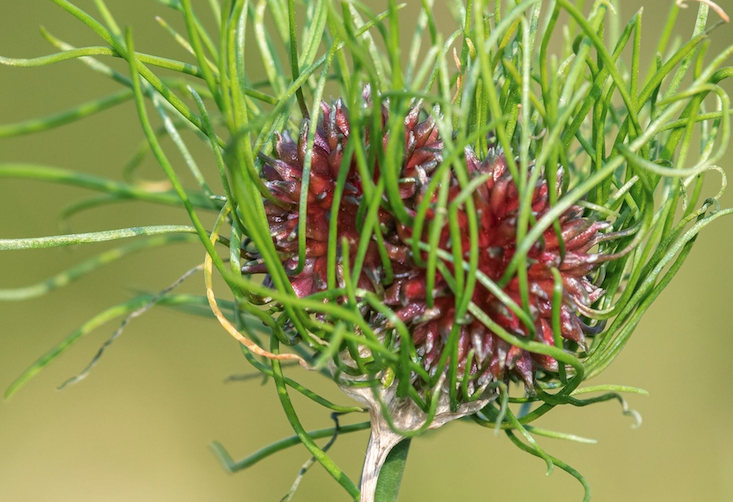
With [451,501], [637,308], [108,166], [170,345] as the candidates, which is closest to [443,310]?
[637,308]

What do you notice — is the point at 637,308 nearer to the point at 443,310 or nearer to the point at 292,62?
the point at 443,310

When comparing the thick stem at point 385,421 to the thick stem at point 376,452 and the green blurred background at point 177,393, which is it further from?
the green blurred background at point 177,393

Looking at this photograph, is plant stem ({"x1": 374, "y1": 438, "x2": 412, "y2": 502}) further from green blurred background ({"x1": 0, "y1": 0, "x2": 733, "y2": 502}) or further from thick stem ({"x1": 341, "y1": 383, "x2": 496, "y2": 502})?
green blurred background ({"x1": 0, "y1": 0, "x2": 733, "y2": 502})

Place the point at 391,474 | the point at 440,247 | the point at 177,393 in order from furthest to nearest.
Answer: the point at 177,393 → the point at 391,474 → the point at 440,247

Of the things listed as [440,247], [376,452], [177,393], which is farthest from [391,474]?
[177,393]

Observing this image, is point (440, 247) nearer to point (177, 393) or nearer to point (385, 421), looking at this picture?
point (385, 421)

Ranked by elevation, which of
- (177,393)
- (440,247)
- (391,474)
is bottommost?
(177,393)
